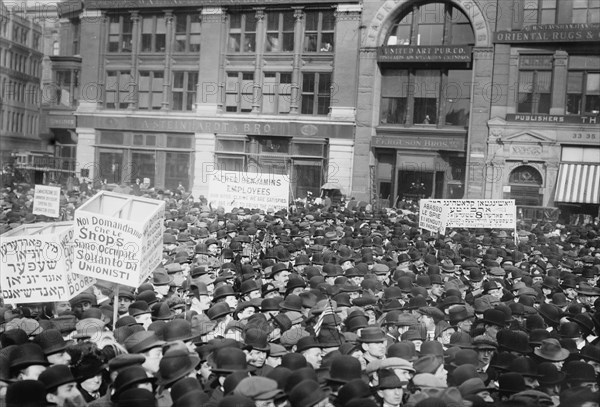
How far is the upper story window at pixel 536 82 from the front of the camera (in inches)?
1357

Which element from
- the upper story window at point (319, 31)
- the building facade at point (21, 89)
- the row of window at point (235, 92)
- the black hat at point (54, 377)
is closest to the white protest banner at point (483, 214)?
the black hat at point (54, 377)

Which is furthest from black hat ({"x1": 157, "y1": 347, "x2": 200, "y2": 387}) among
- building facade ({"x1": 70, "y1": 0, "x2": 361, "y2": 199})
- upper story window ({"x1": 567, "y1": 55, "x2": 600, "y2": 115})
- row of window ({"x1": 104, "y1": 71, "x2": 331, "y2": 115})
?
row of window ({"x1": 104, "y1": 71, "x2": 331, "y2": 115})

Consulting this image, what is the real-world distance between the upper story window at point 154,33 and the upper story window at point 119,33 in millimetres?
925

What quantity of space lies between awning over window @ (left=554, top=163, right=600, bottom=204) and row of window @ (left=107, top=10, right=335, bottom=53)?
13565 mm

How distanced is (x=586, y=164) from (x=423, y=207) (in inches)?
642

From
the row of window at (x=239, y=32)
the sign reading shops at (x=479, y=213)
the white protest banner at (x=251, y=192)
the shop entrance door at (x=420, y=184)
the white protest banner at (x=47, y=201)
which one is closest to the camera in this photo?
the white protest banner at (x=47, y=201)

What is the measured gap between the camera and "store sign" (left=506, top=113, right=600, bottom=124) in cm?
3366

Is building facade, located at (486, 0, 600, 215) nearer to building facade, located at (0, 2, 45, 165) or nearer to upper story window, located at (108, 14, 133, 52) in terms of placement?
upper story window, located at (108, 14, 133, 52)

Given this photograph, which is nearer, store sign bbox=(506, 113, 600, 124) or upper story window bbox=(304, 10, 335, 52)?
store sign bbox=(506, 113, 600, 124)

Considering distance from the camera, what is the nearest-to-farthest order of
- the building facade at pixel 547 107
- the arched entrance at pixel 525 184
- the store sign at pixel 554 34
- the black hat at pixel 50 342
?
the black hat at pixel 50 342 < the store sign at pixel 554 34 < the building facade at pixel 547 107 < the arched entrance at pixel 525 184

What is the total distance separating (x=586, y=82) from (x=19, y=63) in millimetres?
34819

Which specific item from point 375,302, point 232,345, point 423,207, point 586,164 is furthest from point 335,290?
point 586,164

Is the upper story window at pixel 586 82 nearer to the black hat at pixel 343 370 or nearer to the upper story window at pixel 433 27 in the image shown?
the upper story window at pixel 433 27

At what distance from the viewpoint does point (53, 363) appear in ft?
24.9
